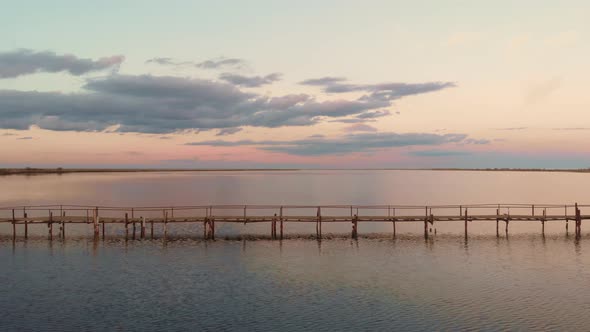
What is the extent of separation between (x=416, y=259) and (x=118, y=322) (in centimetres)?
2720

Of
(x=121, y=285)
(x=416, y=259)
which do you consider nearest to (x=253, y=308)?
(x=121, y=285)

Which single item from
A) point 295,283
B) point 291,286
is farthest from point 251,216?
point 291,286

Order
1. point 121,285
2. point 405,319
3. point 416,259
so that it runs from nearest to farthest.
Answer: point 405,319 < point 121,285 < point 416,259

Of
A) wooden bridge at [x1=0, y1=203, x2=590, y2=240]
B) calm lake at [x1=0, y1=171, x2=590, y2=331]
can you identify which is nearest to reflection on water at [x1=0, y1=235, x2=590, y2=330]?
calm lake at [x1=0, y1=171, x2=590, y2=331]

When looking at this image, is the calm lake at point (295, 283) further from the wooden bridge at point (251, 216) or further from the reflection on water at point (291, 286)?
the wooden bridge at point (251, 216)

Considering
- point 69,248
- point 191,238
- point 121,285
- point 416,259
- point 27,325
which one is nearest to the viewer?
point 27,325

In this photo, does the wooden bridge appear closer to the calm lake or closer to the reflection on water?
the calm lake

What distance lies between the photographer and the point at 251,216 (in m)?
56.1

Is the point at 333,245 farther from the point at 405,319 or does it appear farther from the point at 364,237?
the point at 405,319

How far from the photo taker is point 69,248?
48969 millimetres

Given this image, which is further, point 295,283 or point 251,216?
point 251,216

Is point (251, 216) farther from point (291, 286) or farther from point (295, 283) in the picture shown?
point (291, 286)

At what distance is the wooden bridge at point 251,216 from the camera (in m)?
55.7

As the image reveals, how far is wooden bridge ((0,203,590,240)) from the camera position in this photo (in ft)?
183
